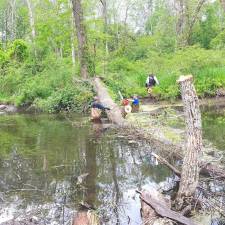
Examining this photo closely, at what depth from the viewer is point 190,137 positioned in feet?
24.1

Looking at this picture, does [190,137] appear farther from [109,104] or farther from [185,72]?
[185,72]

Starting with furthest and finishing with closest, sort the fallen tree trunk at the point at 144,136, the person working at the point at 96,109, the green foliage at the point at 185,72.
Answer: the green foliage at the point at 185,72 → the person working at the point at 96,109 → the fallen tree trunk at the point at 144,136

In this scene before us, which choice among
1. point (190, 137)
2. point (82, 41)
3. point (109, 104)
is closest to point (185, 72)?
point (82, 41)

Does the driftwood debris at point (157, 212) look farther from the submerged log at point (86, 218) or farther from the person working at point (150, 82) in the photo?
the person working at point (150, 82)

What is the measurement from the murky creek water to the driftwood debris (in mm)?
334

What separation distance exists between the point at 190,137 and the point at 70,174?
3661 millimetres

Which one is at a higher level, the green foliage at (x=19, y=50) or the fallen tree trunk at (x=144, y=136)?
the green foliage at (x=19, y=50)

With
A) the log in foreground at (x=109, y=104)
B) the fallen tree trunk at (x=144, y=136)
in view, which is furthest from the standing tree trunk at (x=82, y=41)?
the fallen tree trunk at (x=144, y=136)

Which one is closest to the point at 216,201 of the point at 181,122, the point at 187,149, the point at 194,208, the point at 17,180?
the point at 194,208

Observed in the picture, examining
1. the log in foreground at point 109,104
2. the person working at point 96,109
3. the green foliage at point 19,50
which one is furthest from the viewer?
the green foliage at point 19,50

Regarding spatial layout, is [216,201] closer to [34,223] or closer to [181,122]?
[34,223]

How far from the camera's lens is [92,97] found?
20406 millimetres

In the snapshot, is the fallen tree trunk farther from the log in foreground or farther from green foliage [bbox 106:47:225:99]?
green foliage [bbox 106:47:225:99]

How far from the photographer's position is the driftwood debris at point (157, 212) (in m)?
6.26
